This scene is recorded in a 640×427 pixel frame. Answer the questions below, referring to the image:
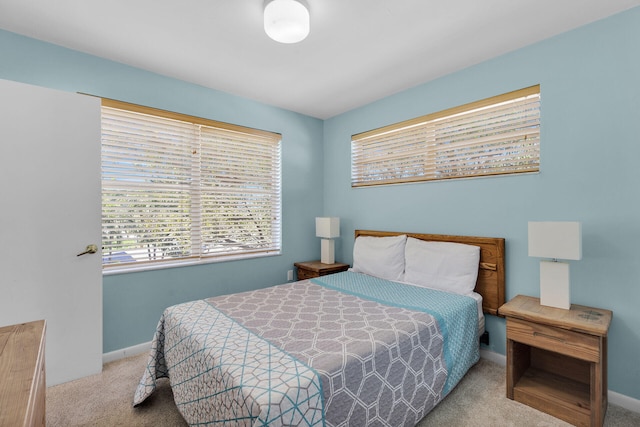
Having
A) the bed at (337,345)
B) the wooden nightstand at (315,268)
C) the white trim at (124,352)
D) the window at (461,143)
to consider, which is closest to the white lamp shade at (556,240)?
the bed at (337,345)

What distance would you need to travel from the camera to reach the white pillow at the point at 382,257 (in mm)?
2908

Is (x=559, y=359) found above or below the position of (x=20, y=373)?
below

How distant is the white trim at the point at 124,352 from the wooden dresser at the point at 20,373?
1.53 meters

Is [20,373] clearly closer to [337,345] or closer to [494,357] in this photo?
[337,345]

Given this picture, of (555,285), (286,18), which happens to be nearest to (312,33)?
(286,18)

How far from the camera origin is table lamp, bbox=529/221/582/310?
184 centimetres

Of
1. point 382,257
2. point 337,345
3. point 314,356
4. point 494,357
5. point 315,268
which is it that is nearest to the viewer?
point 314,356

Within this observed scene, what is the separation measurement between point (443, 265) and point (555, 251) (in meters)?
0.81

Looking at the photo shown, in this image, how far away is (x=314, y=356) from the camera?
4.58ft

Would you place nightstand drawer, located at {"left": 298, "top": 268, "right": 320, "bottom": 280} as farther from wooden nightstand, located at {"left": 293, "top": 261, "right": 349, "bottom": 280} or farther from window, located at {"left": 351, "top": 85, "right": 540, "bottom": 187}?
window, located at {"left": 351, "top": 85, "right": 540, "bottom": 187}

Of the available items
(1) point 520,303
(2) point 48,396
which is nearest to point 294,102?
(1) point 520,303

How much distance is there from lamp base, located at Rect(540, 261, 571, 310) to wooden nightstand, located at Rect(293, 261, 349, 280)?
1996 mm

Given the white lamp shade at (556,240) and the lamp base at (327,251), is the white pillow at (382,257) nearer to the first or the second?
the lamp base at (327,251)

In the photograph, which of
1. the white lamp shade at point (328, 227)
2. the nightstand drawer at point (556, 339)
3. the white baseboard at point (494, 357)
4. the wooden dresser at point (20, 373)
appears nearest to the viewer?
the wooden dresser at point (20, 373)
